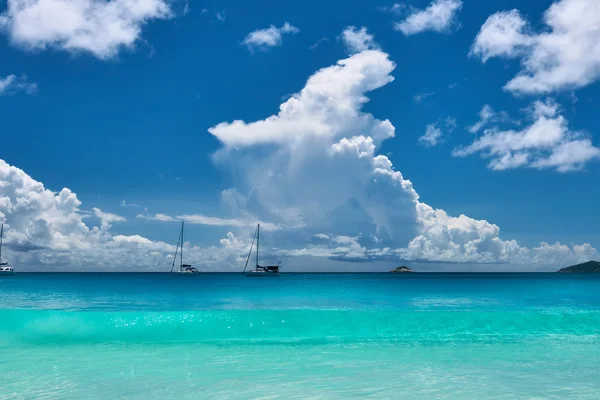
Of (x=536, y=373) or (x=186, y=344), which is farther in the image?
(x=186, y=344)

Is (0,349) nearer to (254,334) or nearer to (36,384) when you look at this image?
(36,384)

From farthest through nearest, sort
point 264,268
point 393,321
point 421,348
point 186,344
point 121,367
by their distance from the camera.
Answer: point 264,268 < point 393,321 < point 186,344 < point 421,348 < point 121,367

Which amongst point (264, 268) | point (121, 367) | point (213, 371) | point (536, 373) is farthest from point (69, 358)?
point (264, 268)

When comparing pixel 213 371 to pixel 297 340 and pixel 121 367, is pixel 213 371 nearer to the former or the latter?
pixel 121 367

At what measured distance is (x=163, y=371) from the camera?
520 inches

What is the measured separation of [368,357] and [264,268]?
12220cm

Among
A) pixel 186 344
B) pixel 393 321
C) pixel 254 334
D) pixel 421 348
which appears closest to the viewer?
pixel 421 348

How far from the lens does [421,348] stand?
16.8 meters

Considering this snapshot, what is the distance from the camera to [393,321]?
22.6 meters

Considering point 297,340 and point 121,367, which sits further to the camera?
point 297,340

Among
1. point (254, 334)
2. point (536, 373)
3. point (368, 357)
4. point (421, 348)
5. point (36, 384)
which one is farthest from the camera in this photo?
point (254, 334)

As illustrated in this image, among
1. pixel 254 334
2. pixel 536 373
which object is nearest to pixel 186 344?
pixel 254 334

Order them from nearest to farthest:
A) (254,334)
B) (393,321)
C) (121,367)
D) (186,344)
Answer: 1. (121,367)
2. (186,344)
3. (254,334)
4. (393,321)

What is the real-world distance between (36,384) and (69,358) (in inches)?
158
